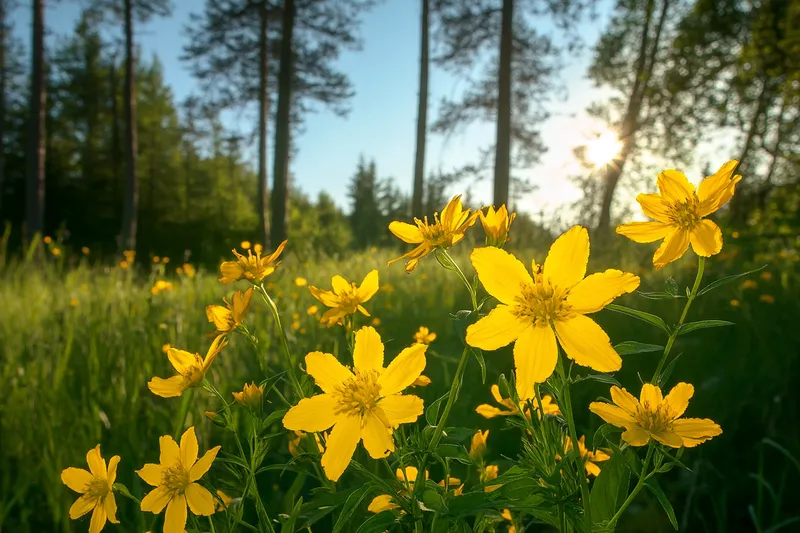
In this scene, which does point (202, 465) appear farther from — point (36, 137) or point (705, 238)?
point (36, 137)

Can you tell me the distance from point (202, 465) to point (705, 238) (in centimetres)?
64

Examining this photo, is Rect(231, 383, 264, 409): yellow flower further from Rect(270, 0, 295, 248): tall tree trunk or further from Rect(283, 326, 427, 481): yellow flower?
Rect(270, 0, 295, 248): tall tree trunk

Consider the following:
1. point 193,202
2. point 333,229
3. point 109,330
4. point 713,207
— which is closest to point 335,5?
point 109,330

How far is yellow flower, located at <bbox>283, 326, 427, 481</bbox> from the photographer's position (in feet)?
1.96

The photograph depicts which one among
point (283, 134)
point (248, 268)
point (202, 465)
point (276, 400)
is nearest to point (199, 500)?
point (202, 465)

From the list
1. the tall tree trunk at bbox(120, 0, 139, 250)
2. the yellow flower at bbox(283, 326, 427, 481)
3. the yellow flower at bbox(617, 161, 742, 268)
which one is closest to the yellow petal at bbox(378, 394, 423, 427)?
the yellow flower at bbox(283, 326, 427, 481)

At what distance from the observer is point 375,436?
603 mm

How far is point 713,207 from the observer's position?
68 centimetres

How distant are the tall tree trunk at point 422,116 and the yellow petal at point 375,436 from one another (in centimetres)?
990

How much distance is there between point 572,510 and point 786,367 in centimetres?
234

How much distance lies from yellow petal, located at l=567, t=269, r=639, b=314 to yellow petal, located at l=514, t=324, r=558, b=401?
0.13ft

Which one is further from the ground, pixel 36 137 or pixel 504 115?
pixel 504 115

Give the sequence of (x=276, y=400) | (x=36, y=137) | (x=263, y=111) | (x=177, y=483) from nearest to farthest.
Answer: (x=177, y=483), (x=276, y=400), (x=36, y=137), (x=263, y=111)

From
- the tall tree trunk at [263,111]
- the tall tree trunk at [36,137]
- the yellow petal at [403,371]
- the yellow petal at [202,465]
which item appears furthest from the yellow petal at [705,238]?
the tall tree trunk at [263,111]
